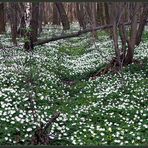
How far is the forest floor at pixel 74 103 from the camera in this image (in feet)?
29.7

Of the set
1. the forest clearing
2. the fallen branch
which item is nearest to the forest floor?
the forest clearing

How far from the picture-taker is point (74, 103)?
1259cm

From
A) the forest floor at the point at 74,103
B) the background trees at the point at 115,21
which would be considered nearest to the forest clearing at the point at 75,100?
the forest floor at the point at 74,103

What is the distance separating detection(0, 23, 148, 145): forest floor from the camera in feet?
29.7

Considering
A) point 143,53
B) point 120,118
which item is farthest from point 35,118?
point 143,53

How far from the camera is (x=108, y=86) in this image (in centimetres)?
1448

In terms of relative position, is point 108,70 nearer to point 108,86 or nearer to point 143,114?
point 108,86

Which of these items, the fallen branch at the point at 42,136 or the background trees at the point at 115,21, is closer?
the fallen branch at the point at 42,136

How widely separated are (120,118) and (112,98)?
2.18 m

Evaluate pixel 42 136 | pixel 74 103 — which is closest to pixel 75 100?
pixel 74 103

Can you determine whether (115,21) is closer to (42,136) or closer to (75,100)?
(75,100)

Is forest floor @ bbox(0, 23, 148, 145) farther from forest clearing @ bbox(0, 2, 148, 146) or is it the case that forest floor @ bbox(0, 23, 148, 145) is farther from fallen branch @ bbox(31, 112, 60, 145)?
fallen branch @ bbox(31, 112, 60, 145)

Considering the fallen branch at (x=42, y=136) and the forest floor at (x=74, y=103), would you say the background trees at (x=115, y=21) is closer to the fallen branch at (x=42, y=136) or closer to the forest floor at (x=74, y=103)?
the forest floor at (x=74, y=103)

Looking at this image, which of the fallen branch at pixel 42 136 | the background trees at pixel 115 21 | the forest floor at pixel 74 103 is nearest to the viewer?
the fallen branch at pixel 42 136
